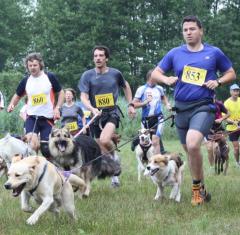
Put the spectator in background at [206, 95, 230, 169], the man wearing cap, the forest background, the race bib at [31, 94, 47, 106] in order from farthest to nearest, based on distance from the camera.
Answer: the forest background, the man wearing cap, the spectator in background at [206, 95, 230, 169], the race bib at [31, 94, 47, 106]

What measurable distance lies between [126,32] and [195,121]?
4045cm

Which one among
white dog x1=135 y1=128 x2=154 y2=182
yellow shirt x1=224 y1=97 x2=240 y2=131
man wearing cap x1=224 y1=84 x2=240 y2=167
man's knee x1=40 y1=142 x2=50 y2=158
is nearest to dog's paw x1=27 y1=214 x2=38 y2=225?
man's knee x1=40 y1=142 x2=50 y2=158

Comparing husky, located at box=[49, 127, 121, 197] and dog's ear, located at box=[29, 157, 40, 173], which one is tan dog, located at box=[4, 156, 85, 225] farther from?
husky, located at box=[49, 127, 121, 197]

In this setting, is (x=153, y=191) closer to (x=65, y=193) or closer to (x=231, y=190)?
(x=231, y=190)

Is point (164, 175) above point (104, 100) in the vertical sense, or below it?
below

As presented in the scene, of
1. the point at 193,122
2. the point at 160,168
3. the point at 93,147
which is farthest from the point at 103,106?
the point at 193,122

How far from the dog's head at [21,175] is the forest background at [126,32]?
1528 inches

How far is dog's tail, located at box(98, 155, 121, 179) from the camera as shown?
338 inches

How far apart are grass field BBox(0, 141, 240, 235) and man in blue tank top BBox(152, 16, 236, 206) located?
550mm

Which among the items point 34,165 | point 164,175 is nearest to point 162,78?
point 164,175

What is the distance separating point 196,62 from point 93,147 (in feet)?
8.10

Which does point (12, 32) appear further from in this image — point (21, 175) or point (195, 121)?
point (21, 175)

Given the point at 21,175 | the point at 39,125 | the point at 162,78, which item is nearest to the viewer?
the point at 21,175

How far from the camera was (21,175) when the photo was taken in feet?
16.6
